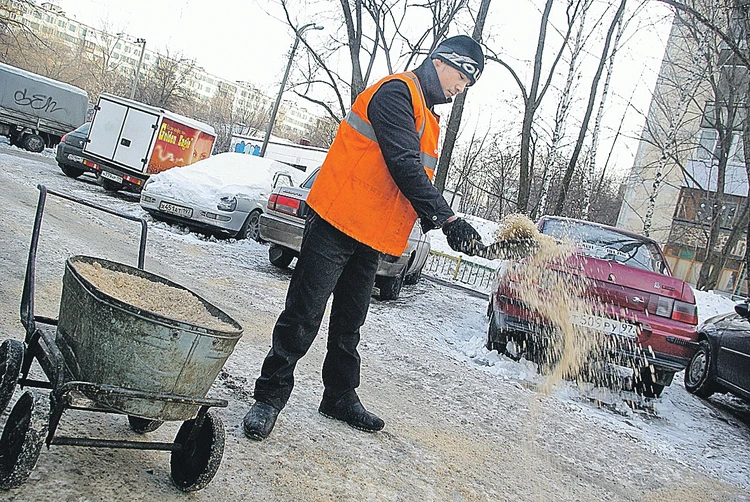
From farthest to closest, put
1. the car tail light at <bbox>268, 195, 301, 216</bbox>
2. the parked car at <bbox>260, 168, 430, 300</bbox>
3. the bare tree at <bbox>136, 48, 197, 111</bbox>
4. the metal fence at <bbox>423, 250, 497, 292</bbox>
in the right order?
1. the bare tree at <bbox>136, 48, 197, 111</bbox>
2. the metal fence at <bbox>423, 250, 497, 292</bbox>
3. the car tail light at <bbox>268, 195, 301, 216</bbox>
4. the parked car at <bbox>260, 168, 430, 300</bbox>

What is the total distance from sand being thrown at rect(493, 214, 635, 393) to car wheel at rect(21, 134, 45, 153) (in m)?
20.8

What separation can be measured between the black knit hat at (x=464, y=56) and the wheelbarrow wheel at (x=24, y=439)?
2456 mm

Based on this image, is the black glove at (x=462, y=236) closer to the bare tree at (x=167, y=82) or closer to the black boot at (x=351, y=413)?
the black boot at (x=351, y=413)

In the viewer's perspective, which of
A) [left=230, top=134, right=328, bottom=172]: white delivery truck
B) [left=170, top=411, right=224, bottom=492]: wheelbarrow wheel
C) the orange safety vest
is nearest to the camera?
[left=170, top=411, right=224, bottom=492]: wheelbarrow wheel

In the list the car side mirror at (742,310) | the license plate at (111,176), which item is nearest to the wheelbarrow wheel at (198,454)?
the car side mirror at (742,310)

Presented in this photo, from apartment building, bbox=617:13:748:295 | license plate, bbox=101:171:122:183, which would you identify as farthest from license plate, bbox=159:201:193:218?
apartment building, bbox=617:13:748:295

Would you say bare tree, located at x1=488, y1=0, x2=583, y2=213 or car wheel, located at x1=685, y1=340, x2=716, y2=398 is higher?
bare tree, located at x1=488, y1=0, x2=583, y2=213

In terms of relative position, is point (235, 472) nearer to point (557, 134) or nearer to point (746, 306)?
point (746, 306)

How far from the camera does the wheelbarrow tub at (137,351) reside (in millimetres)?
2080

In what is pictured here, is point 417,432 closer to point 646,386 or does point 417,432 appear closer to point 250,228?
point 646,386

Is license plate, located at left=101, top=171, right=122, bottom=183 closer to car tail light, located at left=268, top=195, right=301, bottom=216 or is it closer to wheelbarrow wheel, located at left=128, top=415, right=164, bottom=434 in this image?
car tail light, located at left=268, top=195, right=301, bottom=216

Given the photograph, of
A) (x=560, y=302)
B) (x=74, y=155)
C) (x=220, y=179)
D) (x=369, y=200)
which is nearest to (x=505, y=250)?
(x=369, y=200)

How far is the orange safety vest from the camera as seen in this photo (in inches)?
123

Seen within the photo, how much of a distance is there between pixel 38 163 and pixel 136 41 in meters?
22.9
